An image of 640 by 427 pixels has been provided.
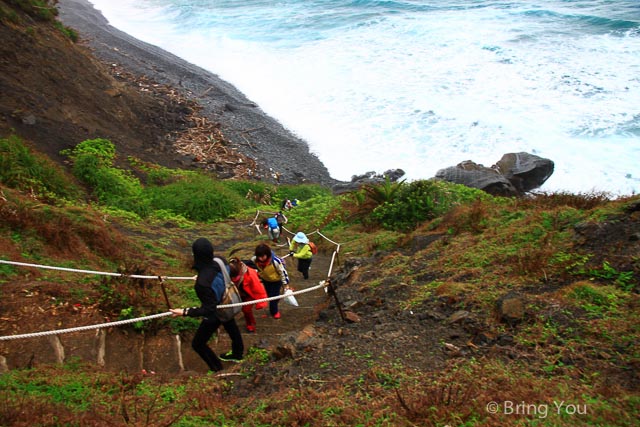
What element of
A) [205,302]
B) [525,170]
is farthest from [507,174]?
[205,302]

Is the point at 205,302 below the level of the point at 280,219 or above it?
above

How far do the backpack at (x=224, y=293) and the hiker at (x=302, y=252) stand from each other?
11.1 feet

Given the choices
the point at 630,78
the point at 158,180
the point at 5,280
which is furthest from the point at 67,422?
the point at 630,78

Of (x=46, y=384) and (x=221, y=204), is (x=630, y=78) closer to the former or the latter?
(x=221, y=204)

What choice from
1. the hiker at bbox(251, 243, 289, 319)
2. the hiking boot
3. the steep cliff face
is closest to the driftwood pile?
the steep cliff face

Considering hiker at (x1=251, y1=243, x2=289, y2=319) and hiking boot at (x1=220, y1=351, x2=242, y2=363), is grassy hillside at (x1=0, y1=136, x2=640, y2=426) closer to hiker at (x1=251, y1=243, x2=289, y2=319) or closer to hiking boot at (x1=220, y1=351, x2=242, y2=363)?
hiking boot at (x1=220, y1=351, x2=242, y2=363)

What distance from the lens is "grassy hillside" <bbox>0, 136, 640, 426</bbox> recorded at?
382cm

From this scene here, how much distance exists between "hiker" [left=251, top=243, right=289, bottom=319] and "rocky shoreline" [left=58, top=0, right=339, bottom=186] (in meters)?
13.6

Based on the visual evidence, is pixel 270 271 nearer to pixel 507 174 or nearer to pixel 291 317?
pixel 291 317

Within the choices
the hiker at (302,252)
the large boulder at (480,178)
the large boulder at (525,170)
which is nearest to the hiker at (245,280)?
the hiker at (302,252)

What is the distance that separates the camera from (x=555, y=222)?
7301 mm

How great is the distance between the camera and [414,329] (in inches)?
215

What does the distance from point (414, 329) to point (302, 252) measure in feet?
11.7

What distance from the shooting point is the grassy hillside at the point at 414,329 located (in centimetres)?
382
